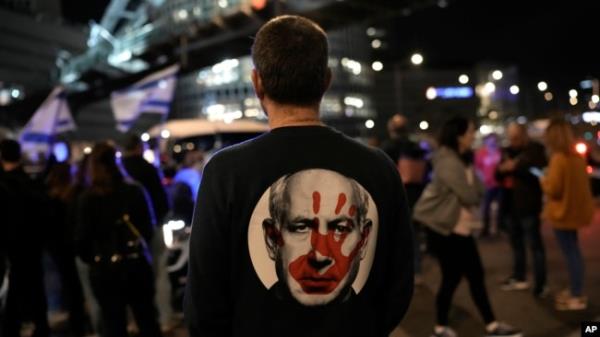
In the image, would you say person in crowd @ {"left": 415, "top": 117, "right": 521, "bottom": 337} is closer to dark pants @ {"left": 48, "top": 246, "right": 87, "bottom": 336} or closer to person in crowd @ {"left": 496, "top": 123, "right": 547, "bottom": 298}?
person in crowd @ {"left": 496, "top": 123, "right": 547, "bottom": 298}

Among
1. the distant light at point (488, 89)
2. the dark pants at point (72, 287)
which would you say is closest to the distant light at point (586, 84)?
the dark pants at point (72, 287)

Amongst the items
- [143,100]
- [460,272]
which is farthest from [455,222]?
[143,100]

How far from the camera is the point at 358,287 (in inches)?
71.0

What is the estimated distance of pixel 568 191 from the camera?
20.7 ft

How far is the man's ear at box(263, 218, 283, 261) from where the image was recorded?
172 centimetres

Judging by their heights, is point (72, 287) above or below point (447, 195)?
below

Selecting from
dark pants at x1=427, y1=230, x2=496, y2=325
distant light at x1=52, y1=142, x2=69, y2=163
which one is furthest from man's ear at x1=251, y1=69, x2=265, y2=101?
distant light at x1=52, y1=142, x2=69, y2=163

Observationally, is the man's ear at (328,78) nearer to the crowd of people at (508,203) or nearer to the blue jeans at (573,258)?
the crowd of people at (508,203)

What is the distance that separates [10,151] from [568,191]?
5.41m

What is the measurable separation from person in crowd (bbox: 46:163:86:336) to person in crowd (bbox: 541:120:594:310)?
485 centimetres

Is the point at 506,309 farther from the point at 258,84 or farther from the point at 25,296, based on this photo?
the point at 258,84

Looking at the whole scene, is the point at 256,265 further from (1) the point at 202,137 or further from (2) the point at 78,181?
(1) the point at 202,137

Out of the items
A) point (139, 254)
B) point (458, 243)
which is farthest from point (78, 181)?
point (458, 243)

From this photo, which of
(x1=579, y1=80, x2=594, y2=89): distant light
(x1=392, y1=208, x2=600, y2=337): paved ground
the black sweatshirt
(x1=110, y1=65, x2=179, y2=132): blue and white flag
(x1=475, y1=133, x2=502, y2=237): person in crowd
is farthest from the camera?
(x1=579, y1=80, x2=594, y2=89): distant light
